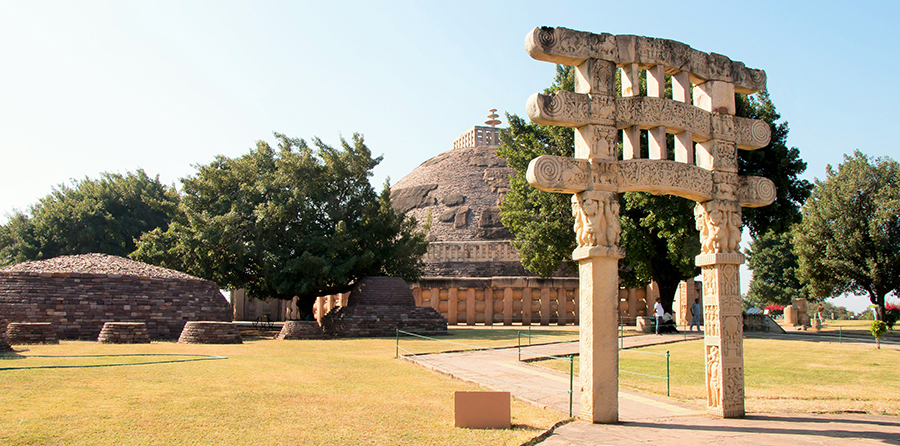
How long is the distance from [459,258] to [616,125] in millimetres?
25436

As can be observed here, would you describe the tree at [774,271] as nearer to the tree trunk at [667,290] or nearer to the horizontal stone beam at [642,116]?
the tree trunk at [667,290]

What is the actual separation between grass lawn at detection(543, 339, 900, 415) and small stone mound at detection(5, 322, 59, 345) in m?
11.5

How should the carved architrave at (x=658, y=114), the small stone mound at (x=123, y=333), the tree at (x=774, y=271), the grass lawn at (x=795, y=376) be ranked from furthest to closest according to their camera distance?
the tree at (x=774, y=271)
the small stone mound at (x=123, y=333)
the grass lawn at (x=795, y=376)
the carved architrave at (x=658, y=114)

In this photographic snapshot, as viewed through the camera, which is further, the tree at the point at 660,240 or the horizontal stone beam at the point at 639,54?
the tree at the point at 660,240

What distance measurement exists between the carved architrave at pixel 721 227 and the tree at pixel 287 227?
49.1 feet

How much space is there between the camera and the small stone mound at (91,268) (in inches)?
654

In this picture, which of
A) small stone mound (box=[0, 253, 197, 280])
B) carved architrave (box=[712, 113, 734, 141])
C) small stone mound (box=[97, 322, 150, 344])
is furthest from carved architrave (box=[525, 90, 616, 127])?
small stone mound (box=[0, 253, 197, 280])

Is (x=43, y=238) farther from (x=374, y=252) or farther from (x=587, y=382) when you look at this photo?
(x=587, y=382)

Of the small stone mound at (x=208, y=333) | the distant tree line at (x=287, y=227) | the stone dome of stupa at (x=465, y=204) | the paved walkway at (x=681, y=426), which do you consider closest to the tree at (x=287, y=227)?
the distant tree line at (x=287, y=227)

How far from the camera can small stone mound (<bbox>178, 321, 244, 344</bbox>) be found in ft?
51.7

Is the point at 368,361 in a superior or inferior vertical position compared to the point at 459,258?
inferior

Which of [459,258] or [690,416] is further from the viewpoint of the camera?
[459,258]

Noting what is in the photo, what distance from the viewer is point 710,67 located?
764 centimetres

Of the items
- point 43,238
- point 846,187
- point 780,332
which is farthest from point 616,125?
point 43,238
